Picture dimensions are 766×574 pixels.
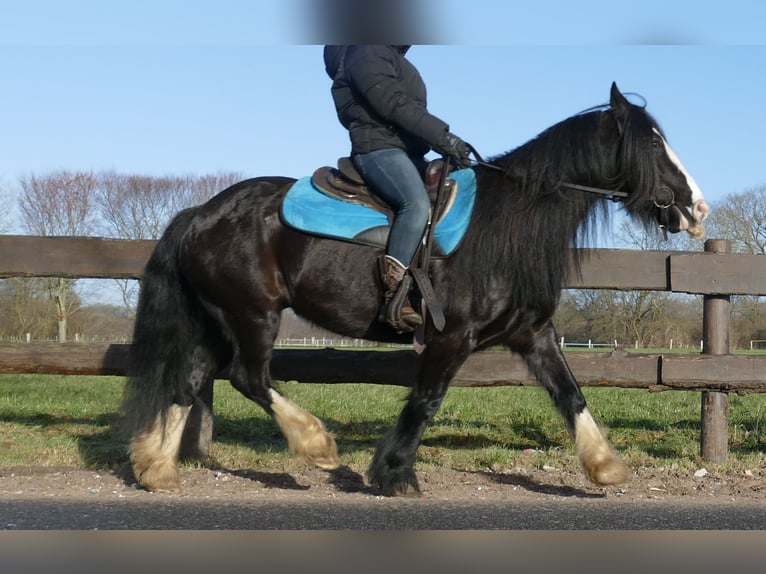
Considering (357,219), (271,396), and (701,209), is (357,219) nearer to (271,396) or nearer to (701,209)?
(271,396)

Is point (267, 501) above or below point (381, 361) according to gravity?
below

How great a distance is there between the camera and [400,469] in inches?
212

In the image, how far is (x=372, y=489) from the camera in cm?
573

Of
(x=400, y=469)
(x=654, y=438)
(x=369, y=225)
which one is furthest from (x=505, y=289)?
(x=654, y=438)

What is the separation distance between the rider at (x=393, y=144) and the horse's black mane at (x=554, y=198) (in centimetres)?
40

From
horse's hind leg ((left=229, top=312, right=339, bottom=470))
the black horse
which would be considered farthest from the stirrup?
horse's hind leg ((left=229, top=312, right=339, bottom=470))

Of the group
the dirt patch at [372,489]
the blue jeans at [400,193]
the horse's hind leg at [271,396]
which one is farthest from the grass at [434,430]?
the blue jeans at [400,193]

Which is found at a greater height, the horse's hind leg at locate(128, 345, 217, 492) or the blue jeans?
the blue jeans

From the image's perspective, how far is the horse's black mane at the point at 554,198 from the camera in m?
5.46

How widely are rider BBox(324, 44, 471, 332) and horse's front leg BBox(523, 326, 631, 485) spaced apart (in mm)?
980

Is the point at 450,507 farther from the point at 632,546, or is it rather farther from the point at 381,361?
the point at 381,361

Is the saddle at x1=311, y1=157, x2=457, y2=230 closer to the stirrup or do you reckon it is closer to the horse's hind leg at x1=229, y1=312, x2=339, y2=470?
the stirrup

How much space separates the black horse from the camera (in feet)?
17.9

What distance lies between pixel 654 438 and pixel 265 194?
465 centimetres
